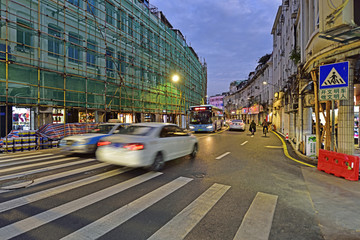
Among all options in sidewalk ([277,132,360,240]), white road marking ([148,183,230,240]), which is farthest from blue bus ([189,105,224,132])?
white road marking ([148,183,230,240])

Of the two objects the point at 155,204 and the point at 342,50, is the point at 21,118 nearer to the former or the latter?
the point at 155,204

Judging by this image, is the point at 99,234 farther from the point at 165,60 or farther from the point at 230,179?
the point at 165,60

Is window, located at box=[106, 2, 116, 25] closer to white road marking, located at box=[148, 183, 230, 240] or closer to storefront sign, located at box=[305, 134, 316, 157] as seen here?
storefront sign, located at box=[305, 134, 316, 157]

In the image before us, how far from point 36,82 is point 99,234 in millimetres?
13716

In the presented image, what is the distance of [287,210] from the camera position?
4039 millimetres

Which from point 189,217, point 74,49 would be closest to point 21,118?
point 74,49

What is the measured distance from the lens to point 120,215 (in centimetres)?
373

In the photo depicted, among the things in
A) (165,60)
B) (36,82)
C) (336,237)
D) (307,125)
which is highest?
(165,60)

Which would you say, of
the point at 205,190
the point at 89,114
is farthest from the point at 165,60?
the point at 205,190

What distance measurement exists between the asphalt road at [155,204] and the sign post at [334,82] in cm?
275

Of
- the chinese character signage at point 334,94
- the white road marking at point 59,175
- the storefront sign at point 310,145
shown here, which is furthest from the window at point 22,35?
the storefront sign at point 310,145

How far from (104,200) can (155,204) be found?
3.75 feet

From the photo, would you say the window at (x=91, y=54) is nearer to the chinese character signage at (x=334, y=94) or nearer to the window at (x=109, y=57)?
the window at (x=109, y=57)

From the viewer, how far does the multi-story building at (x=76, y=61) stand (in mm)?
12438
